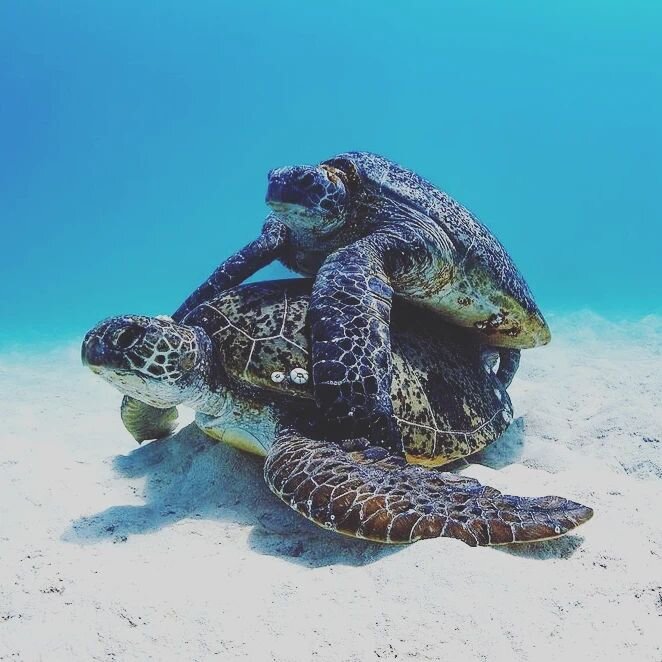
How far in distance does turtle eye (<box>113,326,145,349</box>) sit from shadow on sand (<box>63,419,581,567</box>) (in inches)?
38.0

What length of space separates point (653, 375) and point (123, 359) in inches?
252

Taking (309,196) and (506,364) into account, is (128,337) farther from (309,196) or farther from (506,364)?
(506,364)

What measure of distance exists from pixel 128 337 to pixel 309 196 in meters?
1.60

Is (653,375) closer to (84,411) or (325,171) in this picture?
(325,171)

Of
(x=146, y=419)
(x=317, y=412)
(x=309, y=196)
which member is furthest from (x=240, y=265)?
(x=317, y=412)

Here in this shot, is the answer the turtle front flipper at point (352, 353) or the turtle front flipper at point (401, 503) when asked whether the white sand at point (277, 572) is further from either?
A: the turtle front flipper at point (352, 353)

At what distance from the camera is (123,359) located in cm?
315

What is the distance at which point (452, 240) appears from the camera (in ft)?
14.1

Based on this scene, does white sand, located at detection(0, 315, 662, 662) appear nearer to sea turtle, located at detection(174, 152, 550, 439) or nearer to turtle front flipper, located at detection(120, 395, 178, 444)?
turtle front flipper, located at detection(120, 395, 178, 444)

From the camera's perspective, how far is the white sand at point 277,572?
1781mm

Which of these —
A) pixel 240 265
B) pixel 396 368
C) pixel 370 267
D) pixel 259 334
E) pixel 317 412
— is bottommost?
pixel 317 412

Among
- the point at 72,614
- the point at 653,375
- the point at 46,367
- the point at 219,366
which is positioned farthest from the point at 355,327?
the point at 46,367

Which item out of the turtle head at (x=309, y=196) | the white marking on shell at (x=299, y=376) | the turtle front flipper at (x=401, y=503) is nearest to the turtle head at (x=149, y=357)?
the white marking on shell at (x=299, y=376)

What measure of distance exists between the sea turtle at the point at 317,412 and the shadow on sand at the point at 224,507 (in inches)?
5.1
